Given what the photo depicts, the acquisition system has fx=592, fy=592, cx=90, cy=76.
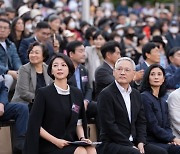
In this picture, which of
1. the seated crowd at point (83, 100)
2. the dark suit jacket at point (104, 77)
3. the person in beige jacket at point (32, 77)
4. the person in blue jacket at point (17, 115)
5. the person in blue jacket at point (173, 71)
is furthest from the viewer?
the person in blue jacket at point (173, 71)

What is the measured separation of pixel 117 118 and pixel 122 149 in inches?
15.2

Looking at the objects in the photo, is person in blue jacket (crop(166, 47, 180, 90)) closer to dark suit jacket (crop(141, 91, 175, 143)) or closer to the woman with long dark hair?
the woman with long dark hair

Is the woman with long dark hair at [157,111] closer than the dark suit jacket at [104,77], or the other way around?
the woman with long dark hair at [157,111]

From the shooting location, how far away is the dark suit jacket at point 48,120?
21.4 ft

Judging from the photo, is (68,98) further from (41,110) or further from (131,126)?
(131,126)

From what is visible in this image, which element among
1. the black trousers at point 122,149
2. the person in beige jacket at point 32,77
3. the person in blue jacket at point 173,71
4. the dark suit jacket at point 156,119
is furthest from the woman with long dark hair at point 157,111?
the person in beige jacket at point 32,77

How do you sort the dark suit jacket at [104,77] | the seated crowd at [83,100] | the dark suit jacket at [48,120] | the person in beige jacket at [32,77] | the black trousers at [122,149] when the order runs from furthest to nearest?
the dark suit jacket at [104,77]
the person in beige jacket at [32,77]
the black trousers at [122,149]
the seated crowd at [83,100]
the dark suit jacket at [48,120]

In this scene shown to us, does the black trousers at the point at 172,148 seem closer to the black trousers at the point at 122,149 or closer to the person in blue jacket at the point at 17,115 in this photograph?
the black trousers at the point at 122,149

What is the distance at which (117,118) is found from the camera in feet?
23.0

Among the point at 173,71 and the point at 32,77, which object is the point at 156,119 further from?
the point at 173,71

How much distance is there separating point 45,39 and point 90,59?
0.91 meters

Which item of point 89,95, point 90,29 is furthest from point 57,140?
point 90,29

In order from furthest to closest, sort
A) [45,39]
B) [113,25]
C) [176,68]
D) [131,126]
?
[113,25], [45,39], [176,68], [131,126]

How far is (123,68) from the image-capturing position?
23.4ft
